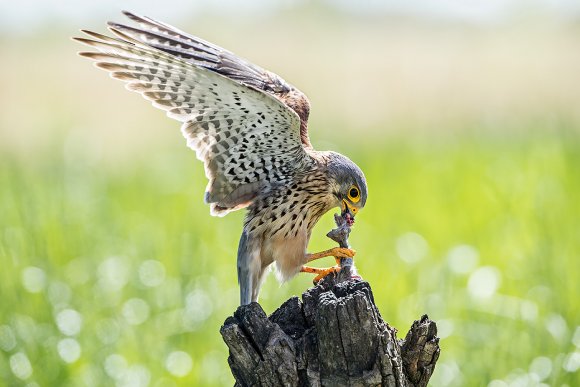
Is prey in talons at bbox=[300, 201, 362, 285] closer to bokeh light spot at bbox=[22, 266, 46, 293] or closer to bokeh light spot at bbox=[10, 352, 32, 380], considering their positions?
bokeh light spot at bbox=[10, 352, 32, 380]

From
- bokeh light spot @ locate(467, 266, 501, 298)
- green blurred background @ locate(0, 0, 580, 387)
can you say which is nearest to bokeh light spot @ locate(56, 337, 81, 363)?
green blurred background @ locate(0, 0, 580, 387)

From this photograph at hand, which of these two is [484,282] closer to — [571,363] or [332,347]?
[571,363]

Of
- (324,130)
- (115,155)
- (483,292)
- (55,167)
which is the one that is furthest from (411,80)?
(483,292)

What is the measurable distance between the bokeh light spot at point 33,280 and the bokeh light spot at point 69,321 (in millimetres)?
235

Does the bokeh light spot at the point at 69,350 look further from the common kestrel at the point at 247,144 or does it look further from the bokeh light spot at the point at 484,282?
the bokeh light spot at the point at 484,282

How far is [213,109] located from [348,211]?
3.47 feet

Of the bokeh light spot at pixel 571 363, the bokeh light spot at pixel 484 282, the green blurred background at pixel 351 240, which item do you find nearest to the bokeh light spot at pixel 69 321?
the green blurred background at pixel 351 240

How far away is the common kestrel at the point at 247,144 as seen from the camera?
5006 mm

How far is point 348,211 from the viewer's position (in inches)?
Answer: 219

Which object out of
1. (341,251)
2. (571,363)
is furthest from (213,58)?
(571,363)

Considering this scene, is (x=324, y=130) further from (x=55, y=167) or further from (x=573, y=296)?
(x=573, y=296)

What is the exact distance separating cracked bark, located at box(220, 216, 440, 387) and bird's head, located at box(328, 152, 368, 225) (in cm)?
173

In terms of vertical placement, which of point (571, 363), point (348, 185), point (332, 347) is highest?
point (348, 185)

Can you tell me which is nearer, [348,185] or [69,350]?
[348,185]
